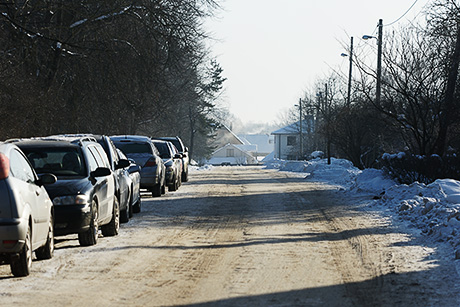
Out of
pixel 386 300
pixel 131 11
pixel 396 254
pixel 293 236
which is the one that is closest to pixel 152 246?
pixel 293 236

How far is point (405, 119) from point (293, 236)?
568 inches

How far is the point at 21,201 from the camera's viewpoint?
8969 millimetres

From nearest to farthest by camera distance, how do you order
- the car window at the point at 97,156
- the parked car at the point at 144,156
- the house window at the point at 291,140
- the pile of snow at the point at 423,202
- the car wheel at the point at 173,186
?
the pile of snow at the point at 423,202 < the car window at the point at 97,156 < the parked car at the point at 144,156 < the car wheel at the point at 173,186 < the house window at the point at 291,140

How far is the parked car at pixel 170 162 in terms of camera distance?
2612 cm

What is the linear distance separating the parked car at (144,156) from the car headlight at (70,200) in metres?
10.7

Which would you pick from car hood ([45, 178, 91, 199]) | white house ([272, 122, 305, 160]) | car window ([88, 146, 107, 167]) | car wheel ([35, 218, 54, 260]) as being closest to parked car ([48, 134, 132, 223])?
car window ([88, 146, 107, 167])

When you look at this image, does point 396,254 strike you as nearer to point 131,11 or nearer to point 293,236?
point 293,236

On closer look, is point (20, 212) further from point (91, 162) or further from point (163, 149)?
point (163, 149)

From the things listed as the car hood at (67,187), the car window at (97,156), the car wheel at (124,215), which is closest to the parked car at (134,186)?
the car wheel at (124,215)

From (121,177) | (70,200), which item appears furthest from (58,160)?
(121,177)

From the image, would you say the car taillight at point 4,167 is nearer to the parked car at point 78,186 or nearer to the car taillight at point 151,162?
the parked car at point 78,186

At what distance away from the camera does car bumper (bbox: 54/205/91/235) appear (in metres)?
11.6

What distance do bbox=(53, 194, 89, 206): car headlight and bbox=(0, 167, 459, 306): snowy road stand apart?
0.71 metres

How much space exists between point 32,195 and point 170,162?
55.0 ft
